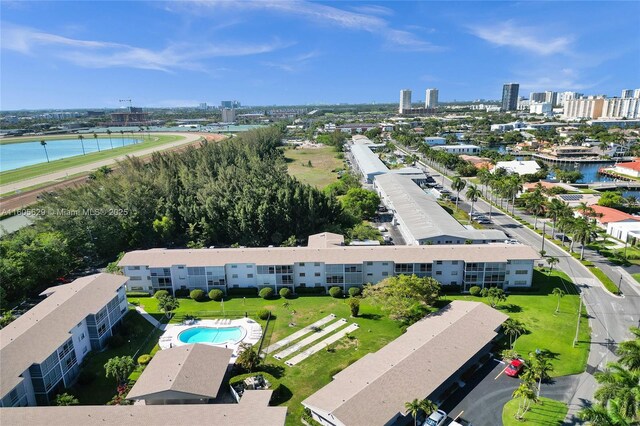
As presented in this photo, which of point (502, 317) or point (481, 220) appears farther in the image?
point (481, 220)

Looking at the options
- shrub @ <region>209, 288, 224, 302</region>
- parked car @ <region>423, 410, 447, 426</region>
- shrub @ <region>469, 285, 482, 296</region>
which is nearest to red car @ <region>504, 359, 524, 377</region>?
parked car @ <region>423, 410, 447, 426</region>

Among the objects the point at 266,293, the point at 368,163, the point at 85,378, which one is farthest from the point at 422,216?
the point at 368,163

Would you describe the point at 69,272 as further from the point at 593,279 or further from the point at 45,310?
the point at 593,279

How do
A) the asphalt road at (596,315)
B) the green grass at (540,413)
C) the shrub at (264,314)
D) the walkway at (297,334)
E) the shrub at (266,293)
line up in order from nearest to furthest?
the green grass at (540,413)
the asphalt road at (596,315)
the walkway at (297,334)
the shrub at (264,314)
the shrub at (266,293)

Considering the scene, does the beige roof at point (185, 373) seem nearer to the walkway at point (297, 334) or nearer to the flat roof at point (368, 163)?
the walkway at point (297, 334)

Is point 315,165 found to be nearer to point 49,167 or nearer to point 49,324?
point 49,167

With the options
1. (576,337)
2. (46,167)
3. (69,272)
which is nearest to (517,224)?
(576,337)

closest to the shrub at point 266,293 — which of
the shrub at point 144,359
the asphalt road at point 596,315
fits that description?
the shrub at point 144,359
